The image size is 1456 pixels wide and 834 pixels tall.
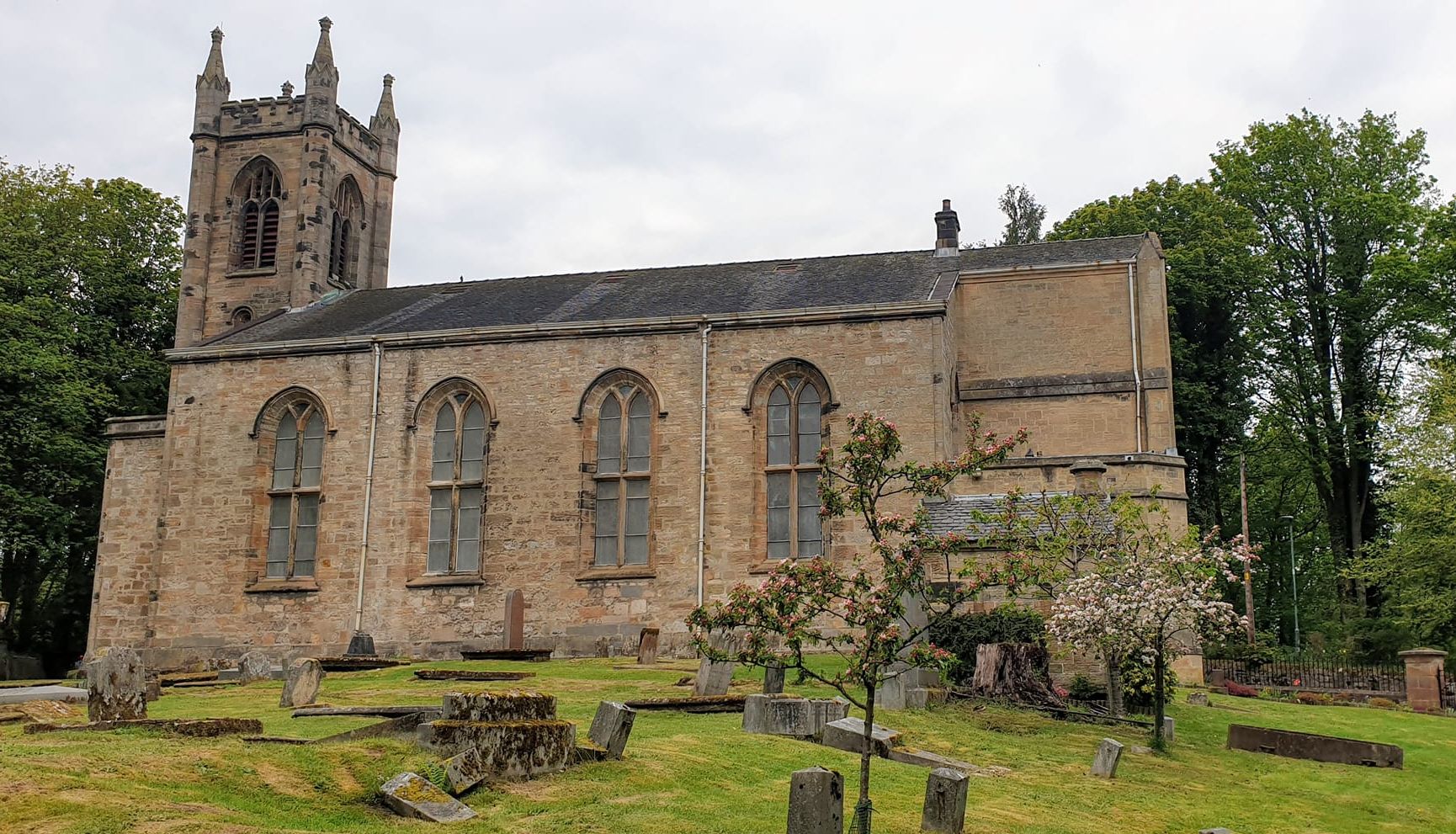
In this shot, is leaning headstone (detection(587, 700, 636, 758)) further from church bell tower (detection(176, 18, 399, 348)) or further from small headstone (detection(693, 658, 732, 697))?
church bell tower (detection(176, 18, 399, 348))

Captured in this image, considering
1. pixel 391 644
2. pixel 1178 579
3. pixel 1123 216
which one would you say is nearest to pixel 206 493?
pixel 391 644

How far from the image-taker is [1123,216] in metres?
47.8

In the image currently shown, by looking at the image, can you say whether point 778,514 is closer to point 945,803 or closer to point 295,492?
point 295,492

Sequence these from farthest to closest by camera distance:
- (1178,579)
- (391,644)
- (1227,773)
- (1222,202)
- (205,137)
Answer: (1222,202)
(205,137)
(391,644)
(1178,579)
(1227,773)

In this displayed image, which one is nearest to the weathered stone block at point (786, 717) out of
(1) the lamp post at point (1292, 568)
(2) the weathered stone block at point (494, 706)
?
(2) the weathered stone block at point (494, 706)

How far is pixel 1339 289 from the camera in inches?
1857

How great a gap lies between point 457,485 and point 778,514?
323 inches

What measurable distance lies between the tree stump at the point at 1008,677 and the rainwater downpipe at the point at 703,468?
9.71 m

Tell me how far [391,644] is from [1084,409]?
1833 cm

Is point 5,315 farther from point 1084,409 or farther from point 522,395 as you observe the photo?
point 1084,409

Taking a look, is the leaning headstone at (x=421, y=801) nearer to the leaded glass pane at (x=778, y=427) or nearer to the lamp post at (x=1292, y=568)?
the leaded glass pane at (x=778, y=427)

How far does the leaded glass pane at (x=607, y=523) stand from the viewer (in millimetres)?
31625

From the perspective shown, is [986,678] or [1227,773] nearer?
[1227,773]

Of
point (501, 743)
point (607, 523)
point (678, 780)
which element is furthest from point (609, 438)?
point (501, 743)
